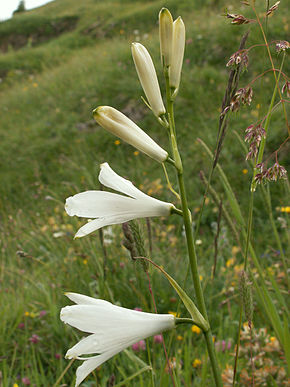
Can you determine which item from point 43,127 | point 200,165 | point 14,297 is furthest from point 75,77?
point 14,297

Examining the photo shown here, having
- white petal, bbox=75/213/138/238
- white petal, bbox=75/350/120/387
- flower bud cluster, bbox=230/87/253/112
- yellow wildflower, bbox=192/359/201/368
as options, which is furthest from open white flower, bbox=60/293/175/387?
yellow wildflower, bbox=192/359/201/368

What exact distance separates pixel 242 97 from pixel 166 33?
0.21m

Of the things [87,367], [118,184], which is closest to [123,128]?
[118,184]

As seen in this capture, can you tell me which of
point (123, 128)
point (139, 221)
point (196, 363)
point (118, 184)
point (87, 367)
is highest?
point (123, 128)

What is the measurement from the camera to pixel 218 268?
2467mm

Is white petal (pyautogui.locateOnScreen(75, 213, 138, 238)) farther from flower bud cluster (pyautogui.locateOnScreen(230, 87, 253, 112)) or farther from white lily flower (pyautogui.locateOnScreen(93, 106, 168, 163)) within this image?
flower bud cluster (pyautogui.locateOnScreen(230, 87, 253, 112))

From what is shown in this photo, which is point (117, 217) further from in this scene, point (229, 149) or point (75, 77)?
point (75, 77)

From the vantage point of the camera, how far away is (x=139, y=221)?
109 cm

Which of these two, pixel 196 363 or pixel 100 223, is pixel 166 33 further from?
pixel 196 363

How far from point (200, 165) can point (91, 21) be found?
1110 cm

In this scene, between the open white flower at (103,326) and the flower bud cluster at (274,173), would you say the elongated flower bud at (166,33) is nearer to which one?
the flower bud cluster at (274,173)

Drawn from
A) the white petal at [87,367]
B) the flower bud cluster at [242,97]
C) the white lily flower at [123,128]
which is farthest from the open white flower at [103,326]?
the flower bud cluster at [242,97]

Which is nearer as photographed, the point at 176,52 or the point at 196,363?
the point at 176,52

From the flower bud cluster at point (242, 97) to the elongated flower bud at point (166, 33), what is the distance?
0.55 feet
